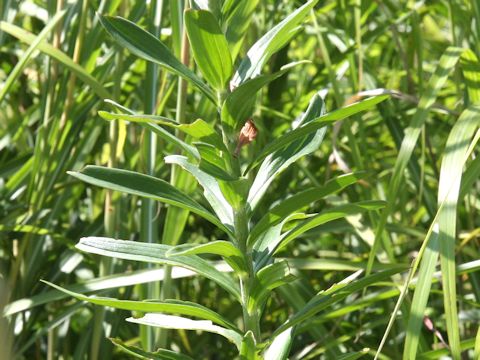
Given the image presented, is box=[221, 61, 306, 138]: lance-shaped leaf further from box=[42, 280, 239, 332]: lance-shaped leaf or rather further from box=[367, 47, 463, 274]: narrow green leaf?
box=[367, 47, 463, 274]: narrow green leaf

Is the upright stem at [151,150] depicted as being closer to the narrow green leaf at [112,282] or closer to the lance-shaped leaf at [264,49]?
the narrow green leaf at [112,282]

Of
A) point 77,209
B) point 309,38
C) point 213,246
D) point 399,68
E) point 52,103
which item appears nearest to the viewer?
point 213,246

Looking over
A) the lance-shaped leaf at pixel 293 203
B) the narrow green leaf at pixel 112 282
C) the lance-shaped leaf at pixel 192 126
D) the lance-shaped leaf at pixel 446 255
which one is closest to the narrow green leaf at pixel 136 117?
the lance-shaped leaf at pixel 192 126

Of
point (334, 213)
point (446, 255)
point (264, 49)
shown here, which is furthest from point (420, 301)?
point (264, 49)

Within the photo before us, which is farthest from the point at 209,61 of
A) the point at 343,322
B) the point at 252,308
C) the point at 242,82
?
the point at 343,322

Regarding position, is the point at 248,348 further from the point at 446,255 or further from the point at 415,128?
the point at 415,128

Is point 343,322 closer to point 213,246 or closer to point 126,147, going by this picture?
point 126,147

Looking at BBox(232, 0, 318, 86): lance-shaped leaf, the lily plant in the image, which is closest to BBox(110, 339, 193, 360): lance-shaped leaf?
the lily plant
